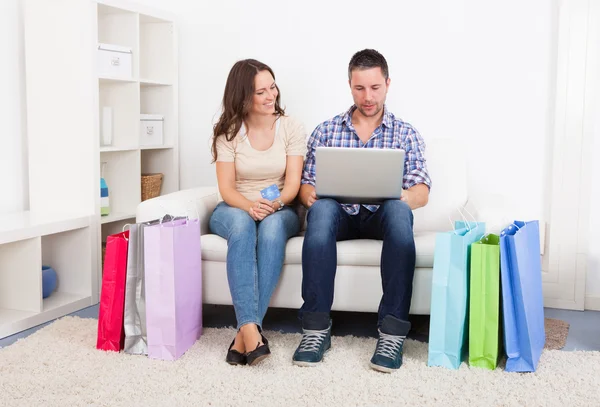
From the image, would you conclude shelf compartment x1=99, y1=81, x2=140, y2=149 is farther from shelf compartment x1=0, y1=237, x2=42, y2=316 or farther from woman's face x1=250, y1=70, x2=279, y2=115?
woman's face x1=250, y1=70, x2=279, y2=115

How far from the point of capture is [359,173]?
2.44 metres

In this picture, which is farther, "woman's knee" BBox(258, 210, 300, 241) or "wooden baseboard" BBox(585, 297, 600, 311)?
"wooden baseboard" BBox(585, 297, 600, 311)

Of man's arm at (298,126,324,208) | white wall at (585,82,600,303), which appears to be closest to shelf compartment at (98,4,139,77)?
man's arm at (298,126,324,208)

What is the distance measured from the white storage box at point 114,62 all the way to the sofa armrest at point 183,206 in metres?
0.73

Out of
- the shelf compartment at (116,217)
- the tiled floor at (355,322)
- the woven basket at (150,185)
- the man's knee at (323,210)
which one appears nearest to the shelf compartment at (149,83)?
the woven basket at (150,185)

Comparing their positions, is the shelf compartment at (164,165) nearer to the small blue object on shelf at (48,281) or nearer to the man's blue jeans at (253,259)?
the small blue object on shelf at (48,281)

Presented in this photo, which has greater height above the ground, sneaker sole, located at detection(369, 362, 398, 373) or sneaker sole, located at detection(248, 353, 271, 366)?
sneaker sole, located at detection(248, 353, 271, 366)

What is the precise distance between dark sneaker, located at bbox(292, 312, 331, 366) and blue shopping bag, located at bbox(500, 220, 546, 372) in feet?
1.97

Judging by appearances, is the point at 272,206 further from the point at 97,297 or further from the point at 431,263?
the point at 97,297

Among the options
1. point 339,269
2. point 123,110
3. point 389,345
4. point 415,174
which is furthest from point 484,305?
point 123,110

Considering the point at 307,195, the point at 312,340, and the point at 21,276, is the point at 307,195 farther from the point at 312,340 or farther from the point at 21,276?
the point at 21,276

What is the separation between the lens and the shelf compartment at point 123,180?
356cm

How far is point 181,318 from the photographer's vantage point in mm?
2490

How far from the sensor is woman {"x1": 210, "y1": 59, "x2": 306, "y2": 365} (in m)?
2.59
